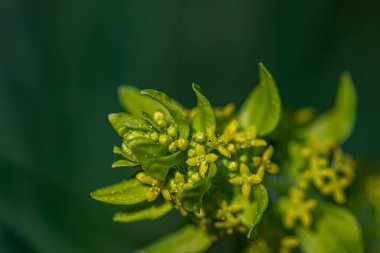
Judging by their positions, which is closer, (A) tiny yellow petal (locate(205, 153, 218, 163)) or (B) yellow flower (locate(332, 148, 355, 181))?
(A) tiny yellow petal (locate(205, 153, 218, 163))

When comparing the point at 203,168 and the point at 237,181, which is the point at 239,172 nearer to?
the point at 237,181

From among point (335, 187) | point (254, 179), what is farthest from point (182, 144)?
point (335, 187)

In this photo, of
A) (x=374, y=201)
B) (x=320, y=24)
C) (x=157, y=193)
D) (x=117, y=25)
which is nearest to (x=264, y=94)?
(x=157, y=193)

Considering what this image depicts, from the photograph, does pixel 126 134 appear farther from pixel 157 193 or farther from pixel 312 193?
pixel 312 193

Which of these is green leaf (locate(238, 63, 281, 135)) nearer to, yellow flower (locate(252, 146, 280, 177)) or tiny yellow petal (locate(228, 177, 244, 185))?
yellow flower (locate(252, 146, 280, 177))

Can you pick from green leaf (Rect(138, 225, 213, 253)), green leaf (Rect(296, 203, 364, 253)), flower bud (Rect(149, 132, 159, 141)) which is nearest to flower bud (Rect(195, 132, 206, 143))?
flower bud (Rect(149, 132, 159, 141))

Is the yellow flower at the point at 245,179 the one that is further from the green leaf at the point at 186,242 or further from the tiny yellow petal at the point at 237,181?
the green leaf at the point at 186,242

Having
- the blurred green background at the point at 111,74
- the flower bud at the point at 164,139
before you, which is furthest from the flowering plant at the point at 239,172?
the blurred green background at the point at 111,74
